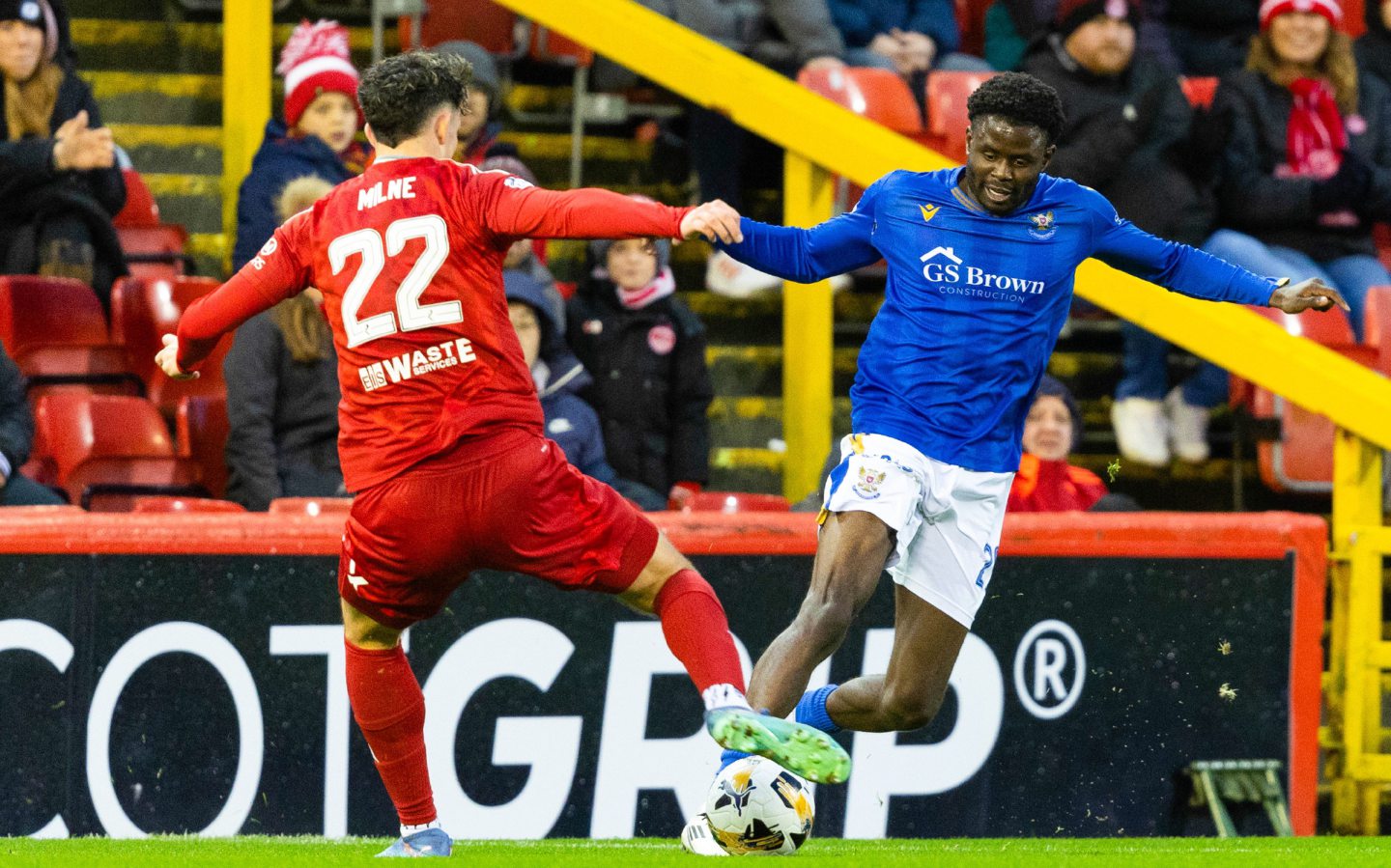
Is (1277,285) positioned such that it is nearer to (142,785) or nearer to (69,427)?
(142,785)

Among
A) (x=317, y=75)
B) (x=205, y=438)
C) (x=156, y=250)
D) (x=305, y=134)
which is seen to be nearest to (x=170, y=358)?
(x=205, y=438)

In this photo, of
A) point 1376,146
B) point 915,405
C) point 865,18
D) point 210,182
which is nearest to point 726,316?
point 865,18

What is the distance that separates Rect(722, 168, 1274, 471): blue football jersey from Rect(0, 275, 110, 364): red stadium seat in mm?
3717

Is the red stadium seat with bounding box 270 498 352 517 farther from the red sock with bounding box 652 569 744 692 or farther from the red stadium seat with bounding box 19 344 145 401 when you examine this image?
the red sock with bounding box 652 569 744 692

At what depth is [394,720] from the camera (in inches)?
213

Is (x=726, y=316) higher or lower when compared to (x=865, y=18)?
lower

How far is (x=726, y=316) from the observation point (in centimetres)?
931

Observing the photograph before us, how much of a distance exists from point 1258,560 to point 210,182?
490cm

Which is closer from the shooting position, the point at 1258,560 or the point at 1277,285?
the point at 1277,285

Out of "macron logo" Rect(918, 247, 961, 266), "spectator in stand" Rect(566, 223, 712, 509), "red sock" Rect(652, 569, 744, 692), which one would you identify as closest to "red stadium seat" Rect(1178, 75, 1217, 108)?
"spectator in stand" Rect(566, 223, 712, 509)

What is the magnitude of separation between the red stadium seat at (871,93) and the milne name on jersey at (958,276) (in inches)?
135

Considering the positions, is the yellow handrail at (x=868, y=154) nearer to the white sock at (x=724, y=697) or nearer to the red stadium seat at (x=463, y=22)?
the red stadium seat at (x=463, y=22)

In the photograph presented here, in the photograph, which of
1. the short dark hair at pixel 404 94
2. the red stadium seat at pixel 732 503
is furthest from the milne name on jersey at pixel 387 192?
the red stadium seat at pixel 732 503

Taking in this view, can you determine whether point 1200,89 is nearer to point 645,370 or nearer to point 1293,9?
point 1293,9
